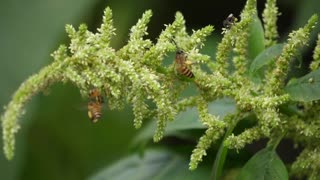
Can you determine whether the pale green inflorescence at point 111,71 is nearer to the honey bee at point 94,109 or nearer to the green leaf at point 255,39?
the honey bee at point 94,109

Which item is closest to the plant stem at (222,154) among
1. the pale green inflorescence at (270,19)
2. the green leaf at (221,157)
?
the green leaf at (221,157)

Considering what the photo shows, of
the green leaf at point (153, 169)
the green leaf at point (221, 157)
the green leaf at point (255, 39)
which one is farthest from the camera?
the green leaf at point (153, 169)

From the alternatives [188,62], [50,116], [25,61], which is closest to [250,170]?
[188,62]

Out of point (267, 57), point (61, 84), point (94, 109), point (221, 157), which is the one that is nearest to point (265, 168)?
point (221, 157)

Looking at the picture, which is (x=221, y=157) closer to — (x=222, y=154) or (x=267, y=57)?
(x=222, y=154)

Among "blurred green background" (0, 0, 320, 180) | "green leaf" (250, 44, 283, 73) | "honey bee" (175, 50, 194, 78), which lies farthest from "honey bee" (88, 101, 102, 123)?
"blurred green background" (0, 0, 320, 180)
